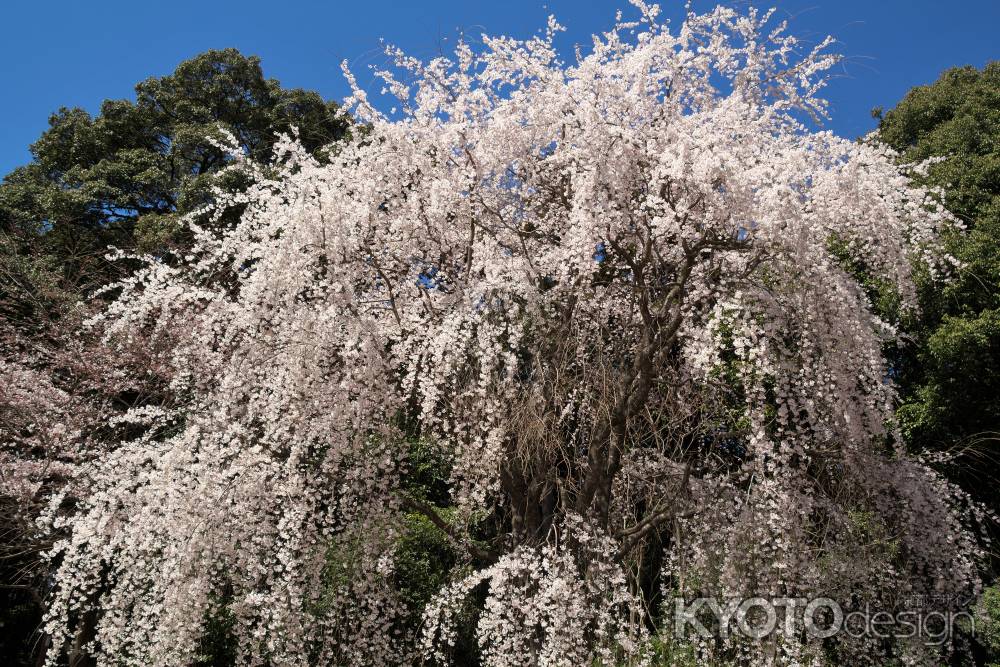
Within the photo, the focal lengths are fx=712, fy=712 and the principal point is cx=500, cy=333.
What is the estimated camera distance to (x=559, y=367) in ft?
16.0

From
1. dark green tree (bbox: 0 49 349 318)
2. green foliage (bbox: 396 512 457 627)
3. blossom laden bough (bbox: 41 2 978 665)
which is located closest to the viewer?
blossom laden bough (bbox: 41 2 978 665)

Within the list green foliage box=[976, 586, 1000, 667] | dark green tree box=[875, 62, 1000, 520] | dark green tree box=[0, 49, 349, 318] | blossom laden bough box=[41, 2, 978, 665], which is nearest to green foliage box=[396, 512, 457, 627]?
blossom laden bough box=[41, 2, 978, 665]

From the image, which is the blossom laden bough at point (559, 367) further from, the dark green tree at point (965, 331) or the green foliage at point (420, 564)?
the dark green tree at point (965, 331)

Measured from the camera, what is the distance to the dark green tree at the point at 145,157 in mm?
12391

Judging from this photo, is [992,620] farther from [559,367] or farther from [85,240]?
[85,240]

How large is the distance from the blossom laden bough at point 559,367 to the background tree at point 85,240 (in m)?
1.56

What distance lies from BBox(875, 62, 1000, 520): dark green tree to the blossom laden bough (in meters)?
3.47

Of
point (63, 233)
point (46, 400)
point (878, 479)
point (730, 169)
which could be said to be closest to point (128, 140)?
point (63, 233)

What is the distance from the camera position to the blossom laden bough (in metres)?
4.48

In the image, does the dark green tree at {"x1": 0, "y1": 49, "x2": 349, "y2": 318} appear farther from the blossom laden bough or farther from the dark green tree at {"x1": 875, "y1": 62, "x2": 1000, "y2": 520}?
the dark green tree at {"x1": 875, "y1": 62, "x2": 1000, "y2": 520}

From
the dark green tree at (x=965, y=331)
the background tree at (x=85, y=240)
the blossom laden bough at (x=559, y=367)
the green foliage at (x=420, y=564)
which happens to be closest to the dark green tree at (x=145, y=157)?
the background tree at (x=85, y=240)

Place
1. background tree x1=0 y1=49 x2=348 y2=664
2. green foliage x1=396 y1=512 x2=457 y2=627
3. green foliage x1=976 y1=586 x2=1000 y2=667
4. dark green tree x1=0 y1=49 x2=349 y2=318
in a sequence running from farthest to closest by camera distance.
Answer: dark green tree x1=0 y1=49 x2=349 y2=318
background tree x1=0 y1=49 x2=348 y2=664
green foliage x1=396 y1=512 x2=457 y2=627
green foliage x1=976 y1=586 x2=1000 y2=667

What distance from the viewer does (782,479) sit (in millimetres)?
4332

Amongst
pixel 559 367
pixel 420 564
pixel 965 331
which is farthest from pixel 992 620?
pixel 420 564
